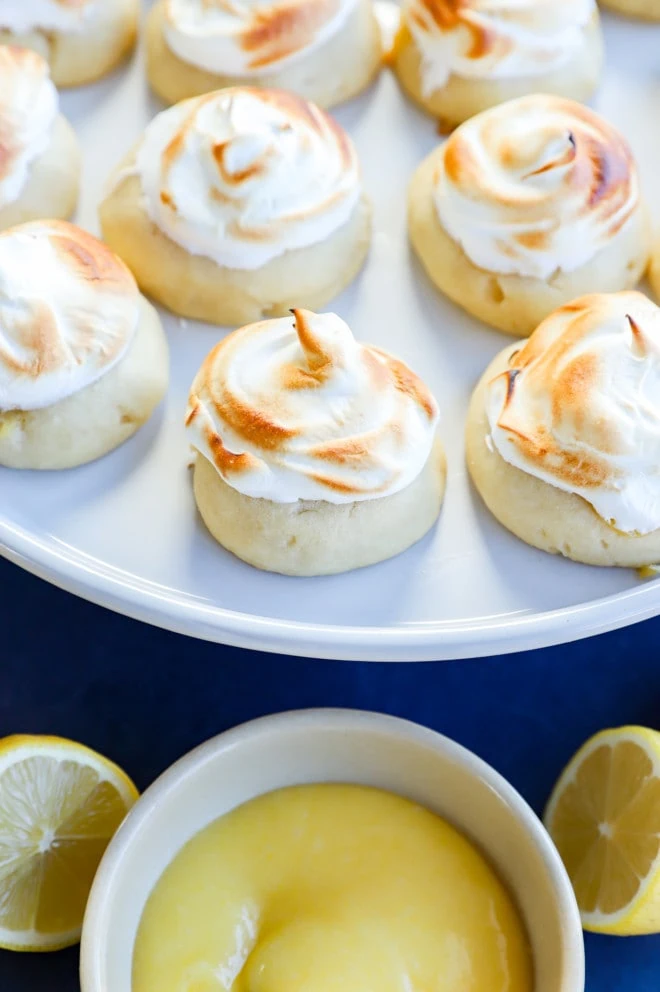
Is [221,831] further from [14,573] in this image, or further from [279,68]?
[279,68]

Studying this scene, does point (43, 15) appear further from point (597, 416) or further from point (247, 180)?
point (597, 416)

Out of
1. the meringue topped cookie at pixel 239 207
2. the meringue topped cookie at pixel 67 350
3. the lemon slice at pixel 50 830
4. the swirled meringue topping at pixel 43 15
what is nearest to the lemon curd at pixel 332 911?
the lemon slice at pixel 50 830

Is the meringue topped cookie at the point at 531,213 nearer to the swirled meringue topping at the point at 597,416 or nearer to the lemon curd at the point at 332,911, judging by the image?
the swirled meringue topping at the point at 597,416

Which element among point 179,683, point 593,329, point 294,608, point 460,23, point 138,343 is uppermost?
point 460,23

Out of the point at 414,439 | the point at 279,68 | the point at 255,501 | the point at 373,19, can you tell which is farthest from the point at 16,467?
→ the point at 373,19

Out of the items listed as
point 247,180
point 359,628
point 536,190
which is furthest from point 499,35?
point 359,628

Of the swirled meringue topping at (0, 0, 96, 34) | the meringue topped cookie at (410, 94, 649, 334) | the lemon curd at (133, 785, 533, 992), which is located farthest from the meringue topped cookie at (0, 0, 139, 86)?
the lemon curd at (133, 785, 533, 992)

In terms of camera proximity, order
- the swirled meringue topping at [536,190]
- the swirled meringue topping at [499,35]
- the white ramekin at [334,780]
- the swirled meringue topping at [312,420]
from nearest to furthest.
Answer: the white ramekin at [334,780] → the swirled meringue topping at [312,420] → the swirled meringue topping at [536,190] → the swirled meringue topping at [499,35]
